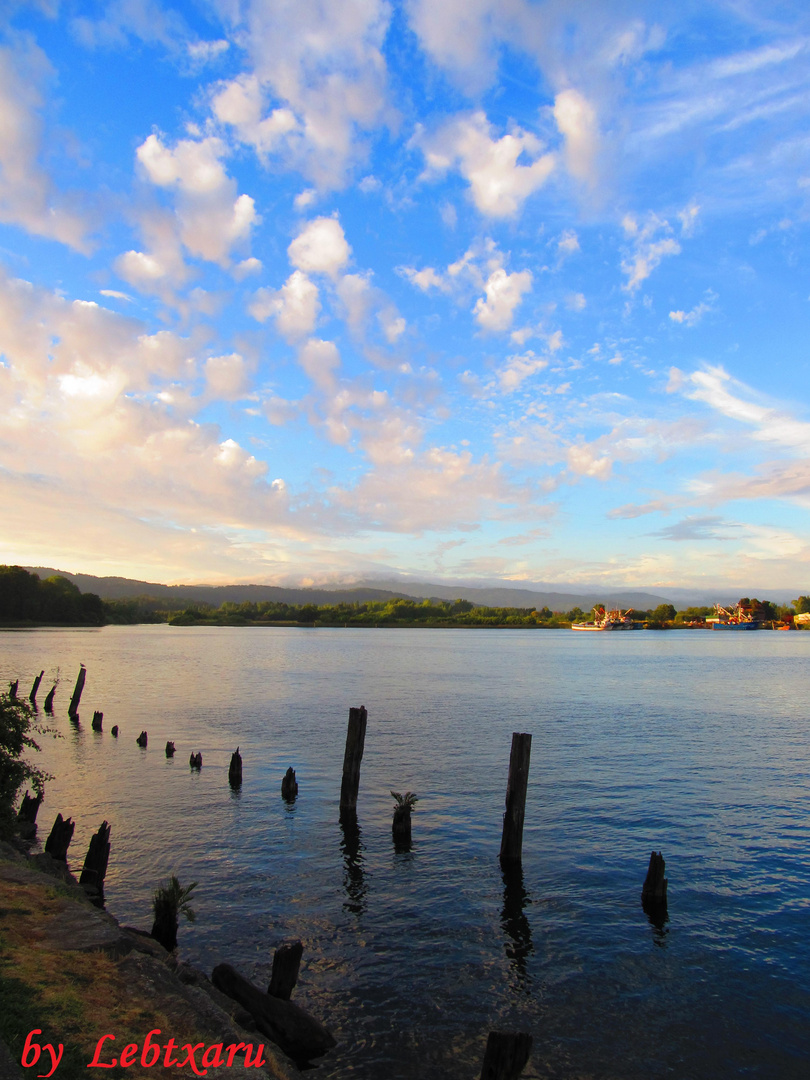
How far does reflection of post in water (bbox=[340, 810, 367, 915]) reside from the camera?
16.7 m

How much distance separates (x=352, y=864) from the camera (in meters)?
19.3

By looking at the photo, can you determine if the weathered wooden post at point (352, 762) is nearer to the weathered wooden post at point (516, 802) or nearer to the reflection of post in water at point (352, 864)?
the reflection of post in water at point (352, 864)

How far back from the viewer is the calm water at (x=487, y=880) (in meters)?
11.7

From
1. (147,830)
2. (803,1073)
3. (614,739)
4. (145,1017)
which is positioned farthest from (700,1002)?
(614,739)

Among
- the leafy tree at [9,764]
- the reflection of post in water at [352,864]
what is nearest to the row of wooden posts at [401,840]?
the reflection of post in water at [352,864]

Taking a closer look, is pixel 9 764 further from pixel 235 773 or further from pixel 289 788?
pixel 235 773

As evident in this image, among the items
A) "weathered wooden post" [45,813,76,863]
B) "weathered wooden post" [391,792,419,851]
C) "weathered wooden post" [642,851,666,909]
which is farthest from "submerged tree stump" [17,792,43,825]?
"weathered wooden post" [642,851,666,909]

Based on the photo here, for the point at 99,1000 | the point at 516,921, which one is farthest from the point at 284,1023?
the point at 516,921

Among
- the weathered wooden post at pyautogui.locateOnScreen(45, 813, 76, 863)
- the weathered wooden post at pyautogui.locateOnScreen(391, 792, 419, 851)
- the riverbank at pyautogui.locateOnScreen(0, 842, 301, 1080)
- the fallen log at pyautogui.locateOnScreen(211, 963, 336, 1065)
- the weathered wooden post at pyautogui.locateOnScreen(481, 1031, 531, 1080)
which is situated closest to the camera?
the riverbank at pyautogui.locateOnScreen(0, 842, 301, 1080)

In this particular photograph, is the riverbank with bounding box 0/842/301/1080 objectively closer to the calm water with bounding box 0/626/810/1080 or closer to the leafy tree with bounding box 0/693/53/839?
the calm water with bounding box 0/626/810/1080

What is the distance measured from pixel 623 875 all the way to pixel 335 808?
10.8 metres

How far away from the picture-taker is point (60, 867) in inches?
661

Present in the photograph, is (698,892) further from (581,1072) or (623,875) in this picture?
(581,1072)

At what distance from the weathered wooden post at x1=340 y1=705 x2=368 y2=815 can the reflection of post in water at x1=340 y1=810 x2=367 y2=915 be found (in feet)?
1.18
